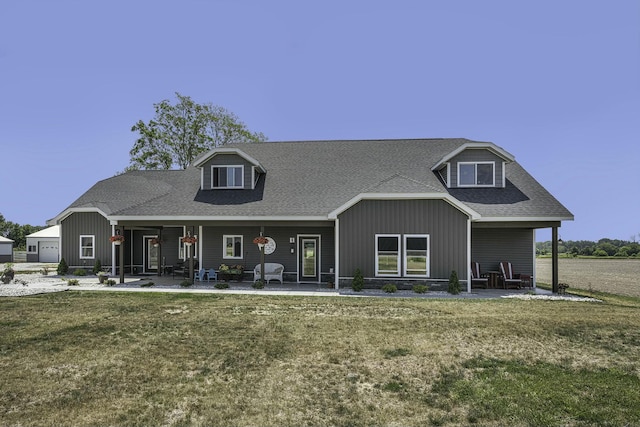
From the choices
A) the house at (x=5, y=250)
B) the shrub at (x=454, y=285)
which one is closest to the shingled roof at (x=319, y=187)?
the shrub at (x=454, y=285)

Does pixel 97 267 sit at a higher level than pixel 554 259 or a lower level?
lower

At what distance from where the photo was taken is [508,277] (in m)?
16.3

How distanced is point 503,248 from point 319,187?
8.69m

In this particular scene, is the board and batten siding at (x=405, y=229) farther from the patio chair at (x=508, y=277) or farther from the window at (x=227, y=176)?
the window at (x=227, y=176)

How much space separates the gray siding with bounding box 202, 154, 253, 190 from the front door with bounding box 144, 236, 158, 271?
16.0 feet

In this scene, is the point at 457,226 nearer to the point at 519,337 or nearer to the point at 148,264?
the point at 519,337

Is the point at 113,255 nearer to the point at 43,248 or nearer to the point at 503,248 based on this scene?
the point at 43,248

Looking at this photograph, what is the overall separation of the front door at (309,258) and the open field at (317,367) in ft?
22.6

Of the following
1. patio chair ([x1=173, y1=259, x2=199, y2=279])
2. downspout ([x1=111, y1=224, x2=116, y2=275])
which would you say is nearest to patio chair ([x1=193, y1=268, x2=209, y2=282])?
patio chair ([x1=173, y1=259, x2=199, y2=279])

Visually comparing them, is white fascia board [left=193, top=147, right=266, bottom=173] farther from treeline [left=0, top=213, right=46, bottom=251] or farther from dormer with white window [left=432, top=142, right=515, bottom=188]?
treeline [left=0, top=213, right=46, bottom=251]

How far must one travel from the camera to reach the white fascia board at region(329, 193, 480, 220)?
14609mm

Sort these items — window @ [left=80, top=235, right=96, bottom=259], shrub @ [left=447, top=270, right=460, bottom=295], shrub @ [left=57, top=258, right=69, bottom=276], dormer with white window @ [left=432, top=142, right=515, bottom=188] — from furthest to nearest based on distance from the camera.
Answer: window @ [left=80, top=235, right=96, bottom=259] → shrub @ [left=57, top=258, right=69, bottom=276] → dormer with white window @ [left=432, top=142, right=515, bottom=188] → shrub @ [left=447, top=270, right=460, bottom=295]

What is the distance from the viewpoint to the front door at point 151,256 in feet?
69.1

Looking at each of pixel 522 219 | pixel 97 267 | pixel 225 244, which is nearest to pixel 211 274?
pixel 225 244
